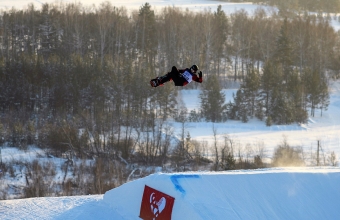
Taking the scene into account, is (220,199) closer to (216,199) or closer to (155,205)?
(216,199)

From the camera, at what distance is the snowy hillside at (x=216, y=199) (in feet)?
42.3

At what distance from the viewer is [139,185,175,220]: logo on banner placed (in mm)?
12956

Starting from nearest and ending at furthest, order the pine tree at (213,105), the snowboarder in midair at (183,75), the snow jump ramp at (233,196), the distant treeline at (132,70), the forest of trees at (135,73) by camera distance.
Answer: the snowboarder in midair at (183,75) → the snow jump ramp at (233,196) → the forest of trees at (135,73) → the distant treeline at (132,70) → the pine tree at (213,105)

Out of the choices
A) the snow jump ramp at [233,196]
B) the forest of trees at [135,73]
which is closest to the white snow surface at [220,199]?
the snow jump ramp at [233,196]

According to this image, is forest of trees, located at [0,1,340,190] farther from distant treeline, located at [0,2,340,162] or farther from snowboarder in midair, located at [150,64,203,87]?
snowboarder in midair, located at [150,64,203,87]

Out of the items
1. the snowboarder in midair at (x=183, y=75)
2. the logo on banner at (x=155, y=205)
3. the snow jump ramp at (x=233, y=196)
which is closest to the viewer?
the snowboarder in midair at (x=183, y=75)

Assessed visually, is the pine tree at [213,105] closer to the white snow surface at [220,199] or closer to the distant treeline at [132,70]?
the distant treeline at [132,70]

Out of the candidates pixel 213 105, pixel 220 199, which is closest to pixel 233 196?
pixel 220 199

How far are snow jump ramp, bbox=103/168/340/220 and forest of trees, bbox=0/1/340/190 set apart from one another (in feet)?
60.9

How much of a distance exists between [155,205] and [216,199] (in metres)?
1.55

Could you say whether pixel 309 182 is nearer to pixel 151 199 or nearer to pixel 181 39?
pixel 151 199

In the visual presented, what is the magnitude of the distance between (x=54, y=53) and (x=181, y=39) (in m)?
12.9

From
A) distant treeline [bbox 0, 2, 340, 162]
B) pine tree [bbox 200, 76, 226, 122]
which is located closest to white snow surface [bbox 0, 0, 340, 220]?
distant treeline [bbox 0, 2, 340, 162]

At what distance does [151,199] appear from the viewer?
44.6 ft
